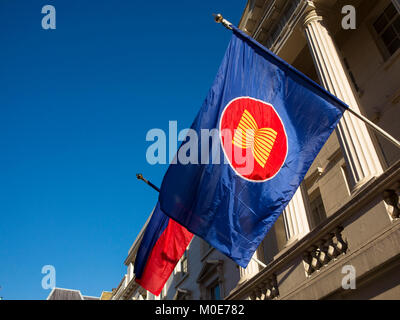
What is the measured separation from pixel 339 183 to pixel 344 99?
4157mm

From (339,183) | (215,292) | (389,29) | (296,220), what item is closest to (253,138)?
(296,220)

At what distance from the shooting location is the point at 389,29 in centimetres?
1234

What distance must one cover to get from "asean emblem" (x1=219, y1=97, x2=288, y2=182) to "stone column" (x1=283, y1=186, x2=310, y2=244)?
3.86 m

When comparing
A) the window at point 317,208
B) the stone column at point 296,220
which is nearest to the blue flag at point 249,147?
the stone column at point 296,220

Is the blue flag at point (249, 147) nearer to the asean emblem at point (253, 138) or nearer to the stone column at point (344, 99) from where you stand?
the asean emblem at point (253, 138)

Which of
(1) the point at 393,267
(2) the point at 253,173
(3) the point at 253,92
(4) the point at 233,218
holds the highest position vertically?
(3) the point at 253,92

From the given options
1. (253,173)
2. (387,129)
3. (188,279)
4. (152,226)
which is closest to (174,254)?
(152,226)

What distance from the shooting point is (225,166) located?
7.09m

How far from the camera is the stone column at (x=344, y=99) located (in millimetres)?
8023

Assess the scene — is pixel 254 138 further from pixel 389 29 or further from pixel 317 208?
pixel 389 29

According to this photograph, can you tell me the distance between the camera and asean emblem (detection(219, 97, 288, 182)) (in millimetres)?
6867

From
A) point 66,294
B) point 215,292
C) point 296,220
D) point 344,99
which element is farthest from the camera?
point 66,294

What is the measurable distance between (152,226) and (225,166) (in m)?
6.23

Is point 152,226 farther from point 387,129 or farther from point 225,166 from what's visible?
point 387,129
